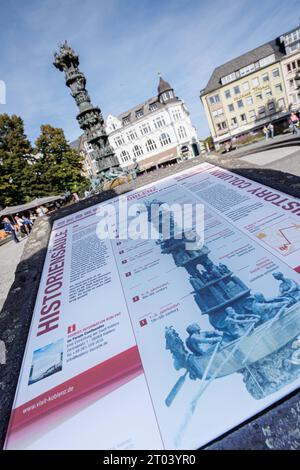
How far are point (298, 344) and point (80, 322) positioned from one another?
1.74m

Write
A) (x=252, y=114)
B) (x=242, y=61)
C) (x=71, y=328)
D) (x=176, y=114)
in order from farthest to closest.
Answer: (x=242, y=61) → (x=252, y=114) → (x=176, y=114) → (x=71, y=328)

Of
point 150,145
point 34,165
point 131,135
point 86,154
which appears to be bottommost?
point 150,145

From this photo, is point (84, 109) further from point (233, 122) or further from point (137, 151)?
point (233, 122)

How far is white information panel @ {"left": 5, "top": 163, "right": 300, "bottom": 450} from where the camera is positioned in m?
1.44

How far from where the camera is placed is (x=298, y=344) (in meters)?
1.59

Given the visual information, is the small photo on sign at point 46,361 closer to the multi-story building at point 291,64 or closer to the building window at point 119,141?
the building window at point 119,141

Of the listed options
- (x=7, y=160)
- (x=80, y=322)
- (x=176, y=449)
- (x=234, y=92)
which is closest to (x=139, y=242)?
(x=80, y=322)

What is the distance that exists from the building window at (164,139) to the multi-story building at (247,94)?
9.42 m

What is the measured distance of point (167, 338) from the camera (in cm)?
187

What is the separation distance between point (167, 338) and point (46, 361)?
1.01 meters

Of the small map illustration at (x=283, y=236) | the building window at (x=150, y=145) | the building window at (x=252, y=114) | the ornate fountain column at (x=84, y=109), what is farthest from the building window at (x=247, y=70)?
the small map illustration at (x=283, y=236)

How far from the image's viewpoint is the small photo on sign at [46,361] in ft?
6.23

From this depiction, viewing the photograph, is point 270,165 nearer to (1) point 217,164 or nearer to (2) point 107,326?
(1) point 217,164

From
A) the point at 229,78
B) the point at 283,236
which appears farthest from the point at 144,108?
the point at 283,236
